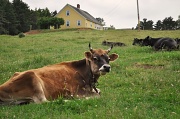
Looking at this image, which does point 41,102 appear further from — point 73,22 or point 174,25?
point 174,25

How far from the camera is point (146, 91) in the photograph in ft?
31.5

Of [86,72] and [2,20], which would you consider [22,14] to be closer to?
[2,20]

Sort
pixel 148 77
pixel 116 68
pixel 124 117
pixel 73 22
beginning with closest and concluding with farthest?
pixel 124 117, pixel 148 77, pixel 116 68, pixel 73 22

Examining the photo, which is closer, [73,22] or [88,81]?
[88,81]

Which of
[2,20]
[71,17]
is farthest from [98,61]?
[71,17]

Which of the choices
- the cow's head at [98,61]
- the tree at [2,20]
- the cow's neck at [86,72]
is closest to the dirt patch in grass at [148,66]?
the cow's neck at [86,72]

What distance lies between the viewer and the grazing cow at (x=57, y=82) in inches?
318

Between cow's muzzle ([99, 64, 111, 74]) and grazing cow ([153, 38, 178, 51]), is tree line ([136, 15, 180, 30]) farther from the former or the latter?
cow's muzzle ([99, 64, 111, 74])

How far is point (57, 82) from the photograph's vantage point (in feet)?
30.1

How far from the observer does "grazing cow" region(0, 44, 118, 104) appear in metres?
8.09

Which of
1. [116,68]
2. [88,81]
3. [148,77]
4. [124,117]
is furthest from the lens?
[116,68]

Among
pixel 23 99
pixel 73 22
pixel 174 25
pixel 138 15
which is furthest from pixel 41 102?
pixel 174 25

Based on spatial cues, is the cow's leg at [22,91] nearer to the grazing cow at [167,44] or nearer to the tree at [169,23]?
the grazing cow at [167,44]

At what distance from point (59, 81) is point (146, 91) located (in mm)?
2907
